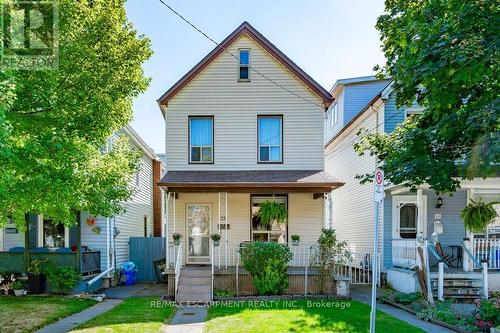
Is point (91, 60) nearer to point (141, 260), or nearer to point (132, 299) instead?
point (132, 299)

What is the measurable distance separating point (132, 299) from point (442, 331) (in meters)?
8.41

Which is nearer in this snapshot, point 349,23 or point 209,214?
point 349,23

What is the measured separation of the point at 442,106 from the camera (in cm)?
784

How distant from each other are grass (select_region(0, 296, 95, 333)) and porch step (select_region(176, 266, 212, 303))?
263 centimetres

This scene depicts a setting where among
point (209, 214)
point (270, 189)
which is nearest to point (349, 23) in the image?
point (270, 189)

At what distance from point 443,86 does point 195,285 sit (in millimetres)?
8432

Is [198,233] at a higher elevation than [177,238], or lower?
lower

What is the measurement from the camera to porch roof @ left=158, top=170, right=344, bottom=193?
1248 cm

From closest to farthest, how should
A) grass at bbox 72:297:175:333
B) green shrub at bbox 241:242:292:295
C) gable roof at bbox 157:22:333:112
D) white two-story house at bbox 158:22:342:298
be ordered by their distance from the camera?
grass at bbox 72:297:175:333, green shrub at bbox 241:242:292:295, white two-story house at bbox 158:22:342:298, gable roof at bbox 157:22:333:112

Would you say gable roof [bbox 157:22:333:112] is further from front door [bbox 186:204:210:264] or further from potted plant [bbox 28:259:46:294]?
potted plant [bbox 28:259:46:294]

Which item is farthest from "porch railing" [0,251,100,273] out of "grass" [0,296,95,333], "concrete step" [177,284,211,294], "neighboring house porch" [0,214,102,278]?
"concrete step" [177,284,211,294]

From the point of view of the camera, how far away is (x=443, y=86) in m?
7.36

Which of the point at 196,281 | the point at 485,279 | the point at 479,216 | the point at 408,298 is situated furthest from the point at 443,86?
the point at 196,281

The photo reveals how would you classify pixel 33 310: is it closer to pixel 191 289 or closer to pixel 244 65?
pixel 191 289
